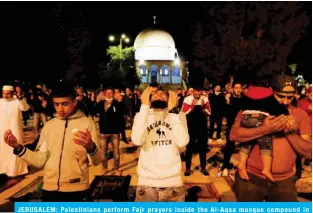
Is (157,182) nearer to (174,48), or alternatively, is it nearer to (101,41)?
(101,41)

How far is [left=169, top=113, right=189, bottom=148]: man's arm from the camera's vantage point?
4.58 m

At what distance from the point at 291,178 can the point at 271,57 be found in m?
34.5

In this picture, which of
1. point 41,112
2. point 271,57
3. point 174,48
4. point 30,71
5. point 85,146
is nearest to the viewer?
point 85,146

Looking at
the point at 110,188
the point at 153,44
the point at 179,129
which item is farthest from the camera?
the point at 153,44

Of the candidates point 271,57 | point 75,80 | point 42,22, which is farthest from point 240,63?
point 75,80

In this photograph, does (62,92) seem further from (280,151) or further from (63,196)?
(280,151)

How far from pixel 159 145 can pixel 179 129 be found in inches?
10.6

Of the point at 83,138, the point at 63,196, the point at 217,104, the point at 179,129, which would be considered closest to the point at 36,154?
the point at 63,196

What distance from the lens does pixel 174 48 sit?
10425 cm

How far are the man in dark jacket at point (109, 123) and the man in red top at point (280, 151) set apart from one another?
5179mm

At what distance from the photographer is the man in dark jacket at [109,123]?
942cm

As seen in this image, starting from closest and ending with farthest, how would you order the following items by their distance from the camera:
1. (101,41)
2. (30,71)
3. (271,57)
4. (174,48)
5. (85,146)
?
(85,146)
(30,71)
(271,57)
(101,41)
(174,48)

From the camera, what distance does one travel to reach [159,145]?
4.56m
